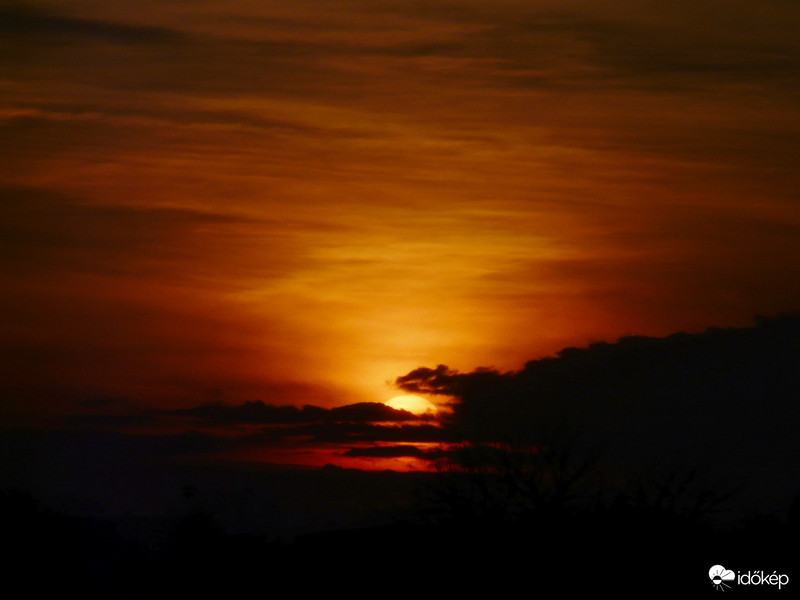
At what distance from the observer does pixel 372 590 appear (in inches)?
1126

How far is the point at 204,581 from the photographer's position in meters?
44.8

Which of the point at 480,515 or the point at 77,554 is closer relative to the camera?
the point at 480,515

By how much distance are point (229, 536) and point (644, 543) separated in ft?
115

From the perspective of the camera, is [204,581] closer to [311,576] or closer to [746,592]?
[311,576]

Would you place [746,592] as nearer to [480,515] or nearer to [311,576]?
[480,515]

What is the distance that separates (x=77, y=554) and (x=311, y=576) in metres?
24.2

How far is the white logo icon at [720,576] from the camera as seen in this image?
24.1m

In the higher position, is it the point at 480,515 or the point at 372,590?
the point at 480,515

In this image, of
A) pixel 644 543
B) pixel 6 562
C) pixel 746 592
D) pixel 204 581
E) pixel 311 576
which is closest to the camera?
pixel 746 592

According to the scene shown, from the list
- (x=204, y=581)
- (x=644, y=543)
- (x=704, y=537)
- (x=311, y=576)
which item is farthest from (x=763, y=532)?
(x=204, y=581)

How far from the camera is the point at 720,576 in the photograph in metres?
24.3

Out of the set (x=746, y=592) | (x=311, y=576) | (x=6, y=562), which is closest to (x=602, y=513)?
(x=746, y=592)

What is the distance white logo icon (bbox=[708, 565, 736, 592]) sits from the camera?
79.0 ft

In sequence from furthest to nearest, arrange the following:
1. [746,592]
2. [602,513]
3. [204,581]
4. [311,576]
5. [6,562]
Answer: [6,562] < [204,581] < [311,576] < [602,513] < [746,592]
